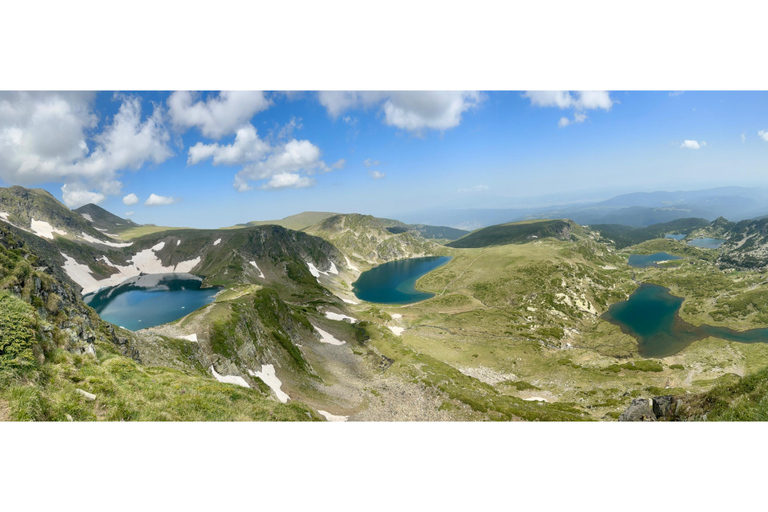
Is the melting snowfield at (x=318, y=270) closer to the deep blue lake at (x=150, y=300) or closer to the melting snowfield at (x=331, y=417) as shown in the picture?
the deep blue lake at (x=150, y=300)

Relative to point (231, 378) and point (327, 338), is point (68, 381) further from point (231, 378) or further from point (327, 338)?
point (327, 338)

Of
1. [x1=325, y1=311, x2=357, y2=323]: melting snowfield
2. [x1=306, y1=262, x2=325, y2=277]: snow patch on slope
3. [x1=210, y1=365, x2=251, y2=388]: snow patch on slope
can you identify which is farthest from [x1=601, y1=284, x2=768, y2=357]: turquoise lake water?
[x1=306, y1=262, x2=325, y2=277]: snow patch on slope

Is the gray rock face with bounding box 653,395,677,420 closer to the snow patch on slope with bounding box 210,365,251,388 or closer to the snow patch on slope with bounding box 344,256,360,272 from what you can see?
the snow patch on slope with bounding box 210,365,251,388

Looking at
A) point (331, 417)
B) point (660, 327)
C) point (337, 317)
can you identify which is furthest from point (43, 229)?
point (660, 327)

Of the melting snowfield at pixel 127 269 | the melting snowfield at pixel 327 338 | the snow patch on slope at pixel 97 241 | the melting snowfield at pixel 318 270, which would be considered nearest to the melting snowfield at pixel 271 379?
the melting snowfield at pixel 327 338

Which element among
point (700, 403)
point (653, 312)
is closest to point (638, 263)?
point (653, 312)
